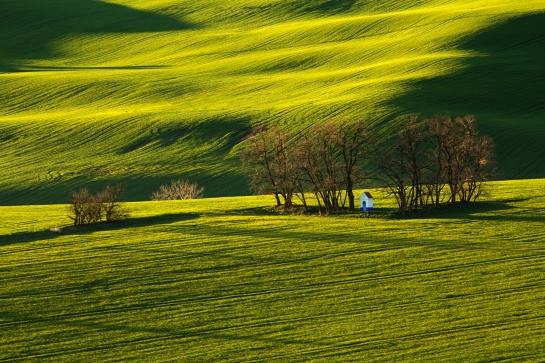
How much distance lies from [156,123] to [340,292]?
1762 inches

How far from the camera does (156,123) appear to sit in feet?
232

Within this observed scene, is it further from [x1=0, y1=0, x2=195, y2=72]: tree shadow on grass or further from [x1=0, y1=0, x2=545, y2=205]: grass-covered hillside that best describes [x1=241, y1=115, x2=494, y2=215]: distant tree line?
[x1=0, y1=0, x2=195, y2=72]: tree shadow on grass

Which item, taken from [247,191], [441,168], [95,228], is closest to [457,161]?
[441,168]

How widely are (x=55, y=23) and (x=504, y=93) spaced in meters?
68.8

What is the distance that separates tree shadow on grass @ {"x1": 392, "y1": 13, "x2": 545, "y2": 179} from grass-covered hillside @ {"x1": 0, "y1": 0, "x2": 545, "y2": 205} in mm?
159

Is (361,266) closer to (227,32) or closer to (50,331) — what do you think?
(50,331)

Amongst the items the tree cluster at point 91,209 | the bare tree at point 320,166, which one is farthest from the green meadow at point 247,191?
the bare tree at point 320,166

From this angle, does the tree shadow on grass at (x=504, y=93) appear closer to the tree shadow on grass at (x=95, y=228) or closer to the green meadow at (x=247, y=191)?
the green meadow at (x=247, y=191)

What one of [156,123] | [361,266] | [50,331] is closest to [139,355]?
[50,331]

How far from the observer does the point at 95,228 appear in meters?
37.5

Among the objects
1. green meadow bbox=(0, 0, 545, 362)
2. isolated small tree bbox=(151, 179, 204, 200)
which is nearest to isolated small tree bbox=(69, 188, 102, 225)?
green meadow bbox=(0, 0, 545, 362)

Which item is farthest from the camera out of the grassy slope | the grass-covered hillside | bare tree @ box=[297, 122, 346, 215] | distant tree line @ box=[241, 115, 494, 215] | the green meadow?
the grass-covered hillside

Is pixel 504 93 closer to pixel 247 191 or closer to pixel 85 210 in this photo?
pixel 247 191

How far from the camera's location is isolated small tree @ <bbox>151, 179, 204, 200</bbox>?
5519 cm
